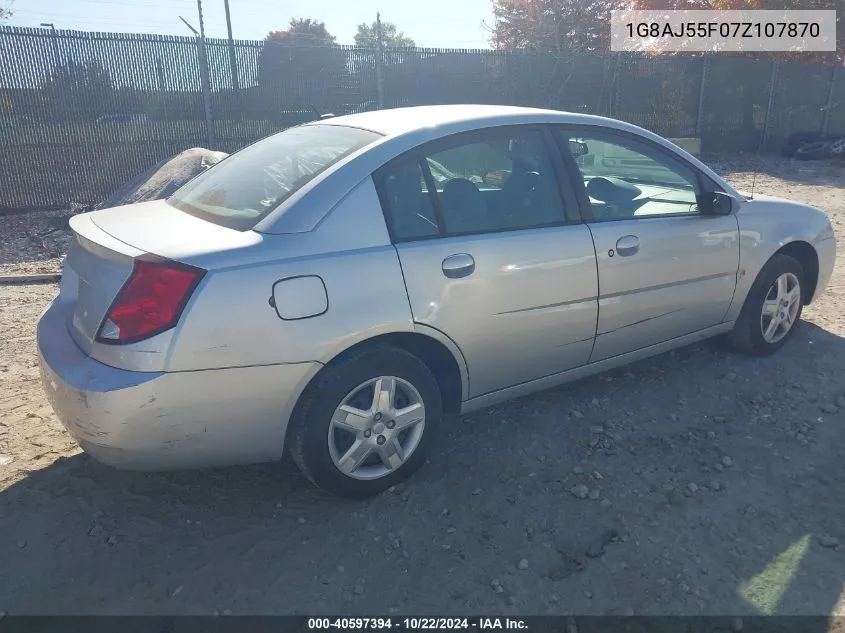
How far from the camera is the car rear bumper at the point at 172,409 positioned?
7.95 ft

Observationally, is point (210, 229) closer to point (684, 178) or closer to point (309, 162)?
point (309, 162)

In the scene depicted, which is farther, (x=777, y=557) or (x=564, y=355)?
(x=564, y=355)

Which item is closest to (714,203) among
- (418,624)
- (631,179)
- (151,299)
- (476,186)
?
(631,179)

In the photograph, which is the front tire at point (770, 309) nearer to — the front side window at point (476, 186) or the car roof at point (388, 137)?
the car roof at point (388, 137)

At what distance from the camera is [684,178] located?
12.8 ft

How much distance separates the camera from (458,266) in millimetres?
2955

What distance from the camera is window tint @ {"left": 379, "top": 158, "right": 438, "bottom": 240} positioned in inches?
113

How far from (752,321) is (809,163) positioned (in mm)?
14949

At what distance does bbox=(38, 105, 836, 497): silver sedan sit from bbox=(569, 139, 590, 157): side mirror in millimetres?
12

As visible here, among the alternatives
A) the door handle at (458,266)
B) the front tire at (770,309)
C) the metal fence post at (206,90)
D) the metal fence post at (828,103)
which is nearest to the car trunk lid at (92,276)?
the door handle at (458,266)

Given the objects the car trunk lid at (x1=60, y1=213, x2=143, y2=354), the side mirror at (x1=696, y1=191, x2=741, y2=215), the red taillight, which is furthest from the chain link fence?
the side mirror at (x1=696, y1=191, x2=741, y2=215)

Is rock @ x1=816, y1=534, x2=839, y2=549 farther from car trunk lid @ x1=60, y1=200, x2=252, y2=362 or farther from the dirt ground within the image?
car trunk lid @ x1=60, y1=200, x2=252, y2=362

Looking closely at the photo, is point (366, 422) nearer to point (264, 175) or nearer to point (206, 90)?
point (264, 175)

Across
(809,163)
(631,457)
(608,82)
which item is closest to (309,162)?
(631,457)
